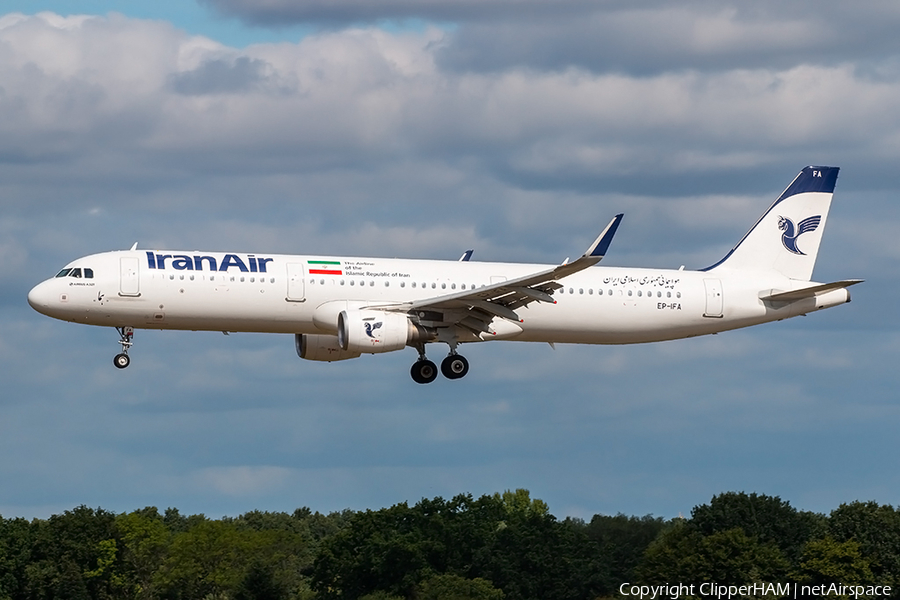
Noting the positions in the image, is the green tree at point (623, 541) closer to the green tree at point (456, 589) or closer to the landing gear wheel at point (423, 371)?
the green tree at point (456, 589)

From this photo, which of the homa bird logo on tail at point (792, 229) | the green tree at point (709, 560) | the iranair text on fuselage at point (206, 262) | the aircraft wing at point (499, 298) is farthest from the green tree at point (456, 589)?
the iranair text on fuselage at point (206, 262)

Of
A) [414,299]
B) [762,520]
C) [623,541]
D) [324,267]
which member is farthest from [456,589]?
[324,267]

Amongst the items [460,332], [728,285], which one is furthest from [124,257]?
[728,285]

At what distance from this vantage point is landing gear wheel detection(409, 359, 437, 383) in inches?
2350

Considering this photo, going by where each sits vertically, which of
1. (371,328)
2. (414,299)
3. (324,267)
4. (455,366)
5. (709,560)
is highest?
(324,267)

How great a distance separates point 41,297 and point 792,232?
107 feet

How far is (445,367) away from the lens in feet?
196

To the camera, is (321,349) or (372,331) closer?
(372,331)

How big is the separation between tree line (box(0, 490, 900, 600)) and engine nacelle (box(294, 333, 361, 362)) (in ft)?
108

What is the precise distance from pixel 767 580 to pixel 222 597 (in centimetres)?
4729

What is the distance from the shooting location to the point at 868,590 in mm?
87750

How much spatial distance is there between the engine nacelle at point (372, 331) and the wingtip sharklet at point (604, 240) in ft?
28.6

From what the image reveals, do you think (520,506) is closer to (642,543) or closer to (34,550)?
(34,550)

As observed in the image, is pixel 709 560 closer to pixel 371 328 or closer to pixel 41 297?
pixel 371 328
